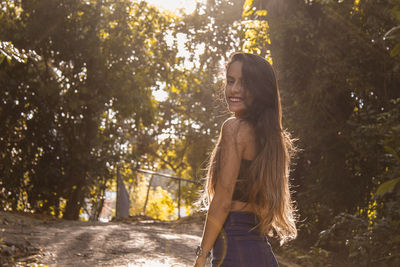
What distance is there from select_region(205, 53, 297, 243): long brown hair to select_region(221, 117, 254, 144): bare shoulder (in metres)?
0.03

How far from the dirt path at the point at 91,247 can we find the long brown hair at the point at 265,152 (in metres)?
3.70

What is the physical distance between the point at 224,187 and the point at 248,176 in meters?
0.12

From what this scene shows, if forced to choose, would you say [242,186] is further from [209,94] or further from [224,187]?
[209,94]

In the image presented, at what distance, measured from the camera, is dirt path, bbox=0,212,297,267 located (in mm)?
5824

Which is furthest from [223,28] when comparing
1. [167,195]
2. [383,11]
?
[167,195]

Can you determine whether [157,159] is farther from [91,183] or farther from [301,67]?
[301,67]

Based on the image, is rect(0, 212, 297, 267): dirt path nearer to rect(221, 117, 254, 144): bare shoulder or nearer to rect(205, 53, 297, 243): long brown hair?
rect(205, 53, 297, 243): long brown hair

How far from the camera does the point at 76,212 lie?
12180 mm

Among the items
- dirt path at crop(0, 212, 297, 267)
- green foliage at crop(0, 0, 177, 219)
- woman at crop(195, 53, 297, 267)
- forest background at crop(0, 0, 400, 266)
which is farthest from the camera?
green foliage at crop(0, 0, 177, 219)

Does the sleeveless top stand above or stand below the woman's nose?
below

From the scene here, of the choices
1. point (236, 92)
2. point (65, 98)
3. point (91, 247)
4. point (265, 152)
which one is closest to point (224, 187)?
point (265, 152)

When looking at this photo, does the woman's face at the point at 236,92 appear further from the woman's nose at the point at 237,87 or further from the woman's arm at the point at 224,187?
the woman's arm at the point at 224,187

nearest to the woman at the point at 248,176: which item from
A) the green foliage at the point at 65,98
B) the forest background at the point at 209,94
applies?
the forest background at the point at 209,94

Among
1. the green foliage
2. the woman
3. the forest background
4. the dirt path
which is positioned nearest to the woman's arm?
the woman
